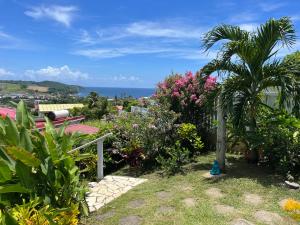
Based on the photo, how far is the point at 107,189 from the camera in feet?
21.4

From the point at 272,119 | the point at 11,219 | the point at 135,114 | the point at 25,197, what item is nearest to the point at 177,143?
the point at 135,114

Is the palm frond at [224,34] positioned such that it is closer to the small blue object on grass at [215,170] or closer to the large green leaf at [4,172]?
the small blue object on grass at [215,170]

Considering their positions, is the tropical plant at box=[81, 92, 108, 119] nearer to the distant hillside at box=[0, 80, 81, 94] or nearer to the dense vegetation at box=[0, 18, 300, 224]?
the dense vegetation at box=[0, 18, 300, 224]

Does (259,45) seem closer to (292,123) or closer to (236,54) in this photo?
(236,54)

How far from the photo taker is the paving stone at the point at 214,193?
221 inches

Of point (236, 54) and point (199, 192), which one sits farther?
point (236, 54)

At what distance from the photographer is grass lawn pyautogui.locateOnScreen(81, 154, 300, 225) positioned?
479 centimetres

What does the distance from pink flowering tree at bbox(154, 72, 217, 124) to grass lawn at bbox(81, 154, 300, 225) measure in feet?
7.23

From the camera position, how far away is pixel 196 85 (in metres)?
8.84

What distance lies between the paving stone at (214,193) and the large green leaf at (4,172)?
3168mm

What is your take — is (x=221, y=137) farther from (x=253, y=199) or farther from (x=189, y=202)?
(x=189, y=202)

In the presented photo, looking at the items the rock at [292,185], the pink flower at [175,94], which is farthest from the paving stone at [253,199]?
the pink flower at [175,94]

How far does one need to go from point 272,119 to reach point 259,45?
158 cm

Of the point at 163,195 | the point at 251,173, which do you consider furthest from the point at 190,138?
the point at 163,195
